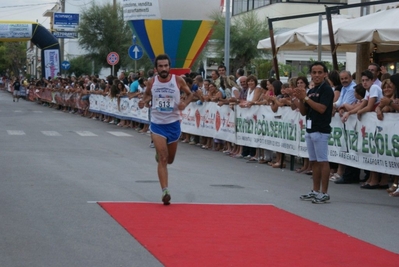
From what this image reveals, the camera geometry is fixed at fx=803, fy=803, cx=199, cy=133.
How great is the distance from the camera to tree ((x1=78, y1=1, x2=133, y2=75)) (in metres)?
60.8

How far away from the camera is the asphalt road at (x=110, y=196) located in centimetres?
765

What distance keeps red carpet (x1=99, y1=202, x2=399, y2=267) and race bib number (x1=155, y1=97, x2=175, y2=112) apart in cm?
133

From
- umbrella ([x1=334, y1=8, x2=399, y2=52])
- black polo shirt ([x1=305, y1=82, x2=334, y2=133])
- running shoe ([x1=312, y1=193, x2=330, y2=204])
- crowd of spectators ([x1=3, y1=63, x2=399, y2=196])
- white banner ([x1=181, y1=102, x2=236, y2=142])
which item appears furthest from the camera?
white banner ([x1=181, y1=102, x2=236, y2=142])

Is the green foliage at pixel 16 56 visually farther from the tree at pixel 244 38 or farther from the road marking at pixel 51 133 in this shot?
the road marking at pixel 51 133

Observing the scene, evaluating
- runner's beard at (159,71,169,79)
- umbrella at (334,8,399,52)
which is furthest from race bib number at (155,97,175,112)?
umbrella at (334,8,399,52)

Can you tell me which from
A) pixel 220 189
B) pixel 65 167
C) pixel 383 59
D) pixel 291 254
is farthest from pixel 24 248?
pixel 383 59

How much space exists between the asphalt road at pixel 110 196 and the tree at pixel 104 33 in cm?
4003

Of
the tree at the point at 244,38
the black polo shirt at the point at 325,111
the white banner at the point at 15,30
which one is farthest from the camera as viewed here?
the white banner at the point at 15,30

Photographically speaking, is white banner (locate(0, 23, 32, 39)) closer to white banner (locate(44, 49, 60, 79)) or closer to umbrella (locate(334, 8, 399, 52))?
white banner (locate(44, 49, 60, 79))

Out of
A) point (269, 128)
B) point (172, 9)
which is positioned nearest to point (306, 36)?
point (269, 128)

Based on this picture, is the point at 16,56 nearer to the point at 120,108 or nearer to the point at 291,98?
the point at 120,108

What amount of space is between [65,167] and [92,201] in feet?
15.0

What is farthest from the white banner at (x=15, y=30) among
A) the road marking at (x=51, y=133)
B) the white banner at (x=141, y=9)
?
the white banner at (x=141, y=9)

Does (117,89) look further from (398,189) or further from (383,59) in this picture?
(398,189)
